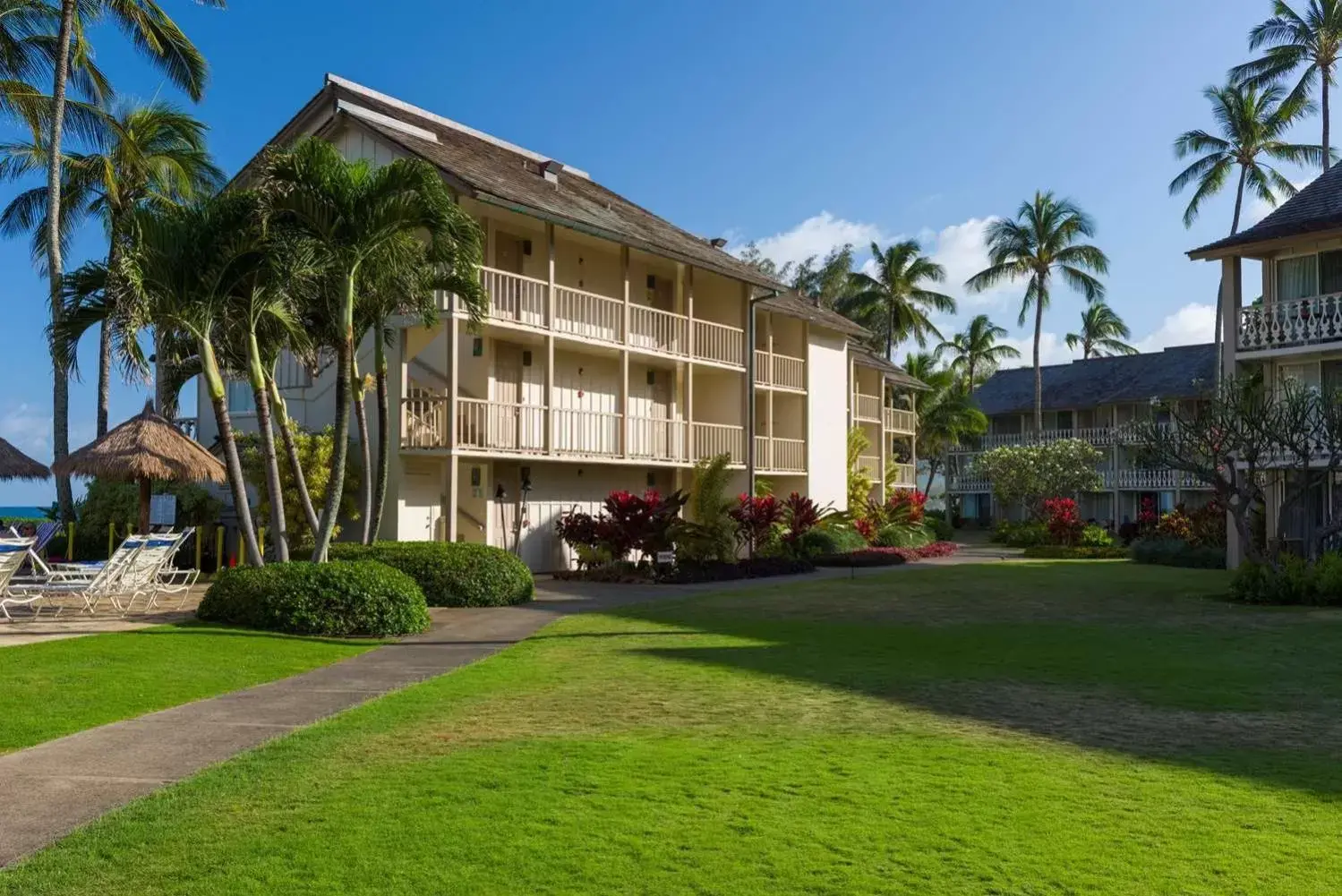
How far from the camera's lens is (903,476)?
4566cm

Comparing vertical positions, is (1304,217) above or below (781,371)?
above

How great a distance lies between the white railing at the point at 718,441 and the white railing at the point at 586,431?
3.28 metres

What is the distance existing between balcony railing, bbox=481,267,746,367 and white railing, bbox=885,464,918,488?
14.8 m

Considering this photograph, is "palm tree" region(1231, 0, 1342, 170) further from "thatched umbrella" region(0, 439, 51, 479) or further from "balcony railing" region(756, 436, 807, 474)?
"thatched umbrella" region(0, 439, 51, 479)

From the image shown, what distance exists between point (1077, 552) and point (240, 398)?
84.9ft

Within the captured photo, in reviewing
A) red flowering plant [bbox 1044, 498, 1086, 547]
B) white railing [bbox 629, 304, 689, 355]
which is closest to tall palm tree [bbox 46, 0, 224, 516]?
white railing [bbox 629, 304, 689, 355]

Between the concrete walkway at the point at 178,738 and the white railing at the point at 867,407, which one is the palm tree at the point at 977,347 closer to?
the white railing at the point at 867,407

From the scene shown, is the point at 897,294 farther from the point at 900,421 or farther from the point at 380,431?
the point at 380,431

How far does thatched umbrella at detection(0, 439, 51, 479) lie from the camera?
21969mm

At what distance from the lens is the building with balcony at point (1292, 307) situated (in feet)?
83.1

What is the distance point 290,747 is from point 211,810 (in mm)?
1505

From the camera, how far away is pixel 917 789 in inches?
243

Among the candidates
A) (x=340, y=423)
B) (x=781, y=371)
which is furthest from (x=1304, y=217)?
(x=340, y=423)

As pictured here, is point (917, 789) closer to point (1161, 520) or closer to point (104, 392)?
point (104, 392)
